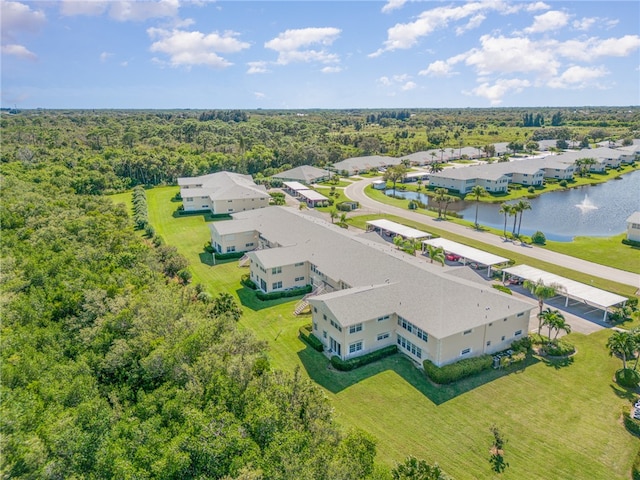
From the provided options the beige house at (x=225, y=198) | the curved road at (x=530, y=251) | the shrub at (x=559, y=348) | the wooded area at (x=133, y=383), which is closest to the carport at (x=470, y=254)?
the curved road at (x=530, y=251)

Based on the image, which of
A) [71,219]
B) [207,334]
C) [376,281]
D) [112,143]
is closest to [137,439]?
Answer: [207,334]

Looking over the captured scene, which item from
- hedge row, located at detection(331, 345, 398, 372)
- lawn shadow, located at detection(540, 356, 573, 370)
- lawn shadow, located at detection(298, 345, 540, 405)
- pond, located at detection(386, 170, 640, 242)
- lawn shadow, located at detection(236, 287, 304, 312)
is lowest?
lawn shadow, located at detection(298, 345, 540, 405)

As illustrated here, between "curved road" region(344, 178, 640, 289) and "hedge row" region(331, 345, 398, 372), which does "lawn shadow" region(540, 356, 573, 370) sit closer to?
"hedge row" region(331, 345, 398, 372)

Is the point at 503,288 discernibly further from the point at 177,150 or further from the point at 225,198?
the point at 177,150

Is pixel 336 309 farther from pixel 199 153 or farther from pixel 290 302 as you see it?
pixel 199 153

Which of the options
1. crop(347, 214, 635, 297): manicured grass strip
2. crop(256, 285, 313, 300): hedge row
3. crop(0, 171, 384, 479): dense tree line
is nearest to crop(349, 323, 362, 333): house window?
crop(0, 171, 384, 479): dense tree line

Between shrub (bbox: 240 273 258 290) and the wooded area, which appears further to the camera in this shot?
shrub (bbox: 240 273 258 290)

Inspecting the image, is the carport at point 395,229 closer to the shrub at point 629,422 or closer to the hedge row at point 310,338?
the hedge row at point 310,338

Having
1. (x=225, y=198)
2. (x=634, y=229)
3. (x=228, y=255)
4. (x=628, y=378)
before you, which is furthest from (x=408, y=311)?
(x=225, y=198)
